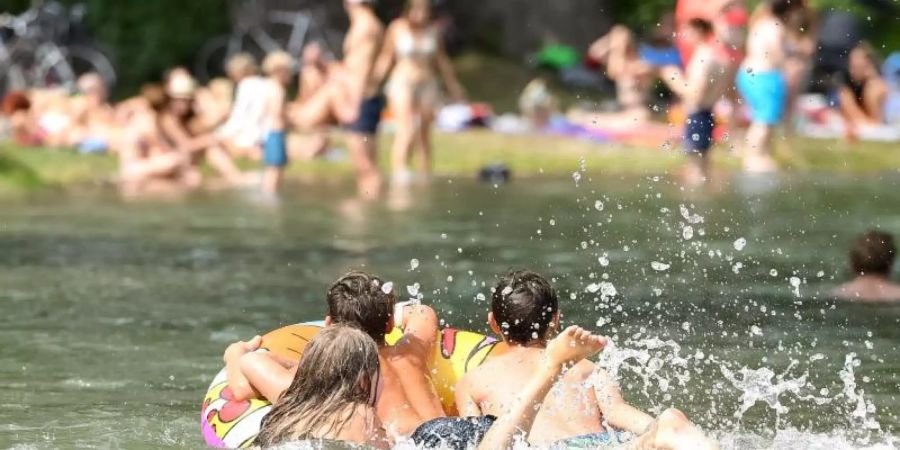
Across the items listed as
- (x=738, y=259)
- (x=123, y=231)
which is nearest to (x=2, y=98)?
(x=123, y=231)

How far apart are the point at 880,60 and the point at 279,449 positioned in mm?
17760

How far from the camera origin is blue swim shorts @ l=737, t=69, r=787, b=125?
A: 50.8ft

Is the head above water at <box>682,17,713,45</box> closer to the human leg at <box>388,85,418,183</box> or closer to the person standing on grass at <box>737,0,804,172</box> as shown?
the person standing on grass at <box>737,0,804,172</box>

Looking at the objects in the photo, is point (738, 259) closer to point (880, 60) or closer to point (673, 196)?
point (673, 196)

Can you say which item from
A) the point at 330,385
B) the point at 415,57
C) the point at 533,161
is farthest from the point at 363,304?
the point at 533,161

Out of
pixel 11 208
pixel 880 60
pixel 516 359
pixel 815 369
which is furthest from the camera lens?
pixel 880 60

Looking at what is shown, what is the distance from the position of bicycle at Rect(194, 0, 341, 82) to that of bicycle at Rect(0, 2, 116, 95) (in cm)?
129

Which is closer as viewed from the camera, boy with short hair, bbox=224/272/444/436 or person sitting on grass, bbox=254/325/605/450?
person sitting on grass, bbox=254/325/605/450

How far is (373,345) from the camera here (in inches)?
233

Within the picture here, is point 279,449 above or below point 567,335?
below

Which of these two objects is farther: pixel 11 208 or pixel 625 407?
pixel 11 208

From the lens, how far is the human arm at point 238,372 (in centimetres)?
655

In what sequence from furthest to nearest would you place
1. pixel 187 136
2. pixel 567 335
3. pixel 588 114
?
pixel 588 114 < pixel 187 136 < pixel 567 335

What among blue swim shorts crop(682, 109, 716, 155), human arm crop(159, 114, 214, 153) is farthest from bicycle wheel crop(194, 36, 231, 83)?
blue swim shorts crop(682, 109, 716, 155)
